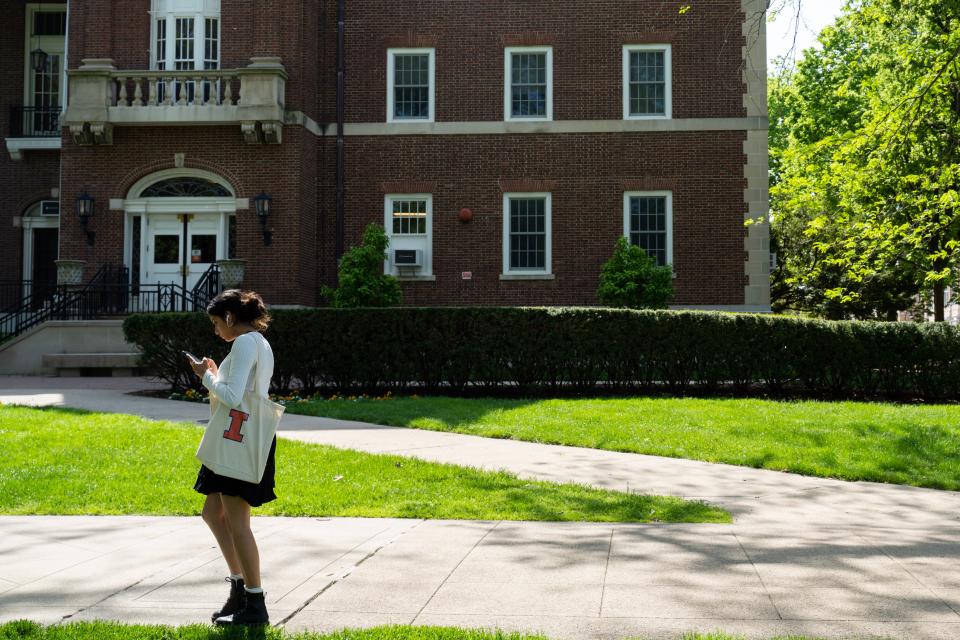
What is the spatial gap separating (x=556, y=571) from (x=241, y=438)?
2.09 meters

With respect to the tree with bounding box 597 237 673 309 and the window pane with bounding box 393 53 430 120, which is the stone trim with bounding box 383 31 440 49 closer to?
the window pane with bounding box 393 53 430 120

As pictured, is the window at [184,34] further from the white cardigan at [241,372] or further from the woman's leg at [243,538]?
the woman's leg at [243,538]

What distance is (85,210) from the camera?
70.8 ft

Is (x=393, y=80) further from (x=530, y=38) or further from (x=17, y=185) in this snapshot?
(x=17, y=185)

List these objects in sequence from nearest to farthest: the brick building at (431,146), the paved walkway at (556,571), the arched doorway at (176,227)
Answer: the paved walkway at (556,571), the brick building at (431,146), the arched doorway at (176,227)

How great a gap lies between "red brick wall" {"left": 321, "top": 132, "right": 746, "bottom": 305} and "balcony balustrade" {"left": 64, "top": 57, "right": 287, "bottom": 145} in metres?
2.63

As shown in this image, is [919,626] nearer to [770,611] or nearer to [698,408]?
[770,611]

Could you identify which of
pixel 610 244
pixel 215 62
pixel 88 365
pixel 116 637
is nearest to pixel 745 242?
Answer: pixel 610 244

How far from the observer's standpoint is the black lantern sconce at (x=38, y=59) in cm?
2541

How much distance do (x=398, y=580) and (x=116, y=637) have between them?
5.29 ft

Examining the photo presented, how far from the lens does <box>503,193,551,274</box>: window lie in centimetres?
2248

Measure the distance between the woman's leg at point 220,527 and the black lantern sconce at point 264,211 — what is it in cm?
1716

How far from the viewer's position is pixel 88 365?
A: 19.8 metres

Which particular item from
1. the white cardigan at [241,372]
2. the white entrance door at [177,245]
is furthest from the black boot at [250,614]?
the white entrance door at [177,245]
